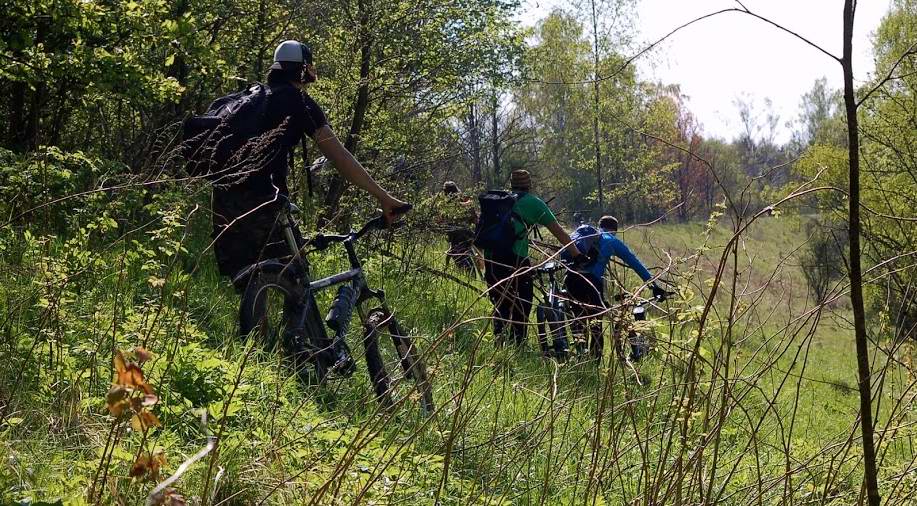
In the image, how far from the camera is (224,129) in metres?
4.52

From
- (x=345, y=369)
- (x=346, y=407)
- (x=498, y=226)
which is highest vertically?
(x=498, y=226)

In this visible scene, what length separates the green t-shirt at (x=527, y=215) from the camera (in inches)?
294

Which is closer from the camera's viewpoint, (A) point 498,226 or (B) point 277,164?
(B) point 277,164

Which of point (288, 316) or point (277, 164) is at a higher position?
point (277, 164)

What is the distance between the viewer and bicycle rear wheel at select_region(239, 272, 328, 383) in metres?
4.49

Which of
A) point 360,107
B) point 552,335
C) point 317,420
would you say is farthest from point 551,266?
point 360,107

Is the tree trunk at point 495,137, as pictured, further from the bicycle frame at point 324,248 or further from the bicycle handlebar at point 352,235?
the bicycle handlebar at point 352,235

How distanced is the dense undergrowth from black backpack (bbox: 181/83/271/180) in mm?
373

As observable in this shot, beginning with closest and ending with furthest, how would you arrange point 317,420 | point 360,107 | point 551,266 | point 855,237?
point 855,237, point 317,420, point 551,266, point 360,107

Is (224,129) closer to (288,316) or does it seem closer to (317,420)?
(288,316)

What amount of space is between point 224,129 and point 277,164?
306 mm

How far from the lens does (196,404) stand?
A: 3.87 meters

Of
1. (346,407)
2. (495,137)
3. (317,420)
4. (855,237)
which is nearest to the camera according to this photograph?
(855,237)

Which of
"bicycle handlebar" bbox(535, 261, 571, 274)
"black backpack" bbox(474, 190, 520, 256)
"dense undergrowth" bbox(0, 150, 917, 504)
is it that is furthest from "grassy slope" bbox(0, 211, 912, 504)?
"black backpack" bbox(474, 190, 520, 256)
